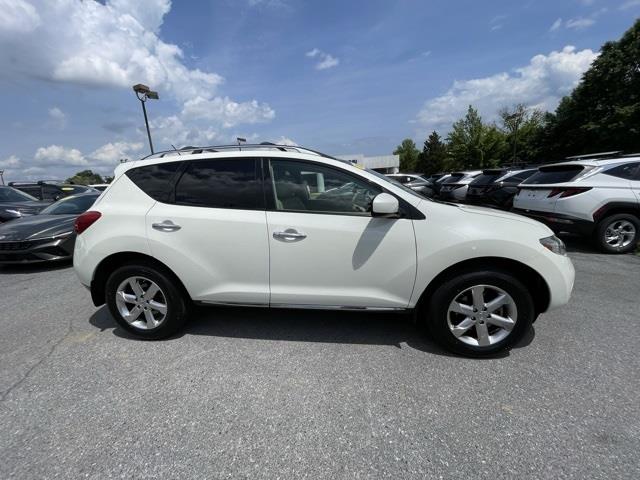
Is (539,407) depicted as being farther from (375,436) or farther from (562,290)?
(375,436)

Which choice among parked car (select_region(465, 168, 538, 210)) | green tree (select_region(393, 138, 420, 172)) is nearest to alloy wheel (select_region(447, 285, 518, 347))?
parked car (select_region(465, 168, 538, 210))

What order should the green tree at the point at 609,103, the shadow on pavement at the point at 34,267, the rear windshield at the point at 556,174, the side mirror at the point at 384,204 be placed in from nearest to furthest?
the side mirror at the point at 384,204, the rear windshield at the point at 556,174, the shadow on pavement at the point at 34,267, the green tree at the point at 609,103

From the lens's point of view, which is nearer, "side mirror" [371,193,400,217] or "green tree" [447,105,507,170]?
"side mirror" [371,193,400,217]

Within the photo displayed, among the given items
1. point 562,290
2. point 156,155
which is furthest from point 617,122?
point 156,155

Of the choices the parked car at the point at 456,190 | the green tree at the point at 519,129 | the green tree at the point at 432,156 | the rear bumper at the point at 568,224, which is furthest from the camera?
the green tree at the point at 432,156

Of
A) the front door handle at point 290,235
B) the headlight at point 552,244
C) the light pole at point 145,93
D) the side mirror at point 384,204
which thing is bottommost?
the headlight at point 552,244

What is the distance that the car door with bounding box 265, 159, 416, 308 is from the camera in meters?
2.60

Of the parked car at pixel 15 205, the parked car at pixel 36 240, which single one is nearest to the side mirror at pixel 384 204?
the parked car at pixel 36 240

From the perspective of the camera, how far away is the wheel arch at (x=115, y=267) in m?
2.92

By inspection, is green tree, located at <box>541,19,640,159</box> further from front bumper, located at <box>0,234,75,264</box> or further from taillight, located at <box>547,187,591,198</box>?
front bumper, located at <box>0,234,75,264</box>

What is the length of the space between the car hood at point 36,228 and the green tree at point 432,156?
68747 millimetres

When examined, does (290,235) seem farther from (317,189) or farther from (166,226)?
(166,226)

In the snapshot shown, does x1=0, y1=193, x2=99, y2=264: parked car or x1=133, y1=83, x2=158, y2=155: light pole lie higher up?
x1=133, y1=83, x2=158, y2=155: light pole

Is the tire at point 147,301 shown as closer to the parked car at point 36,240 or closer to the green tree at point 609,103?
the parked car at point 36,240
